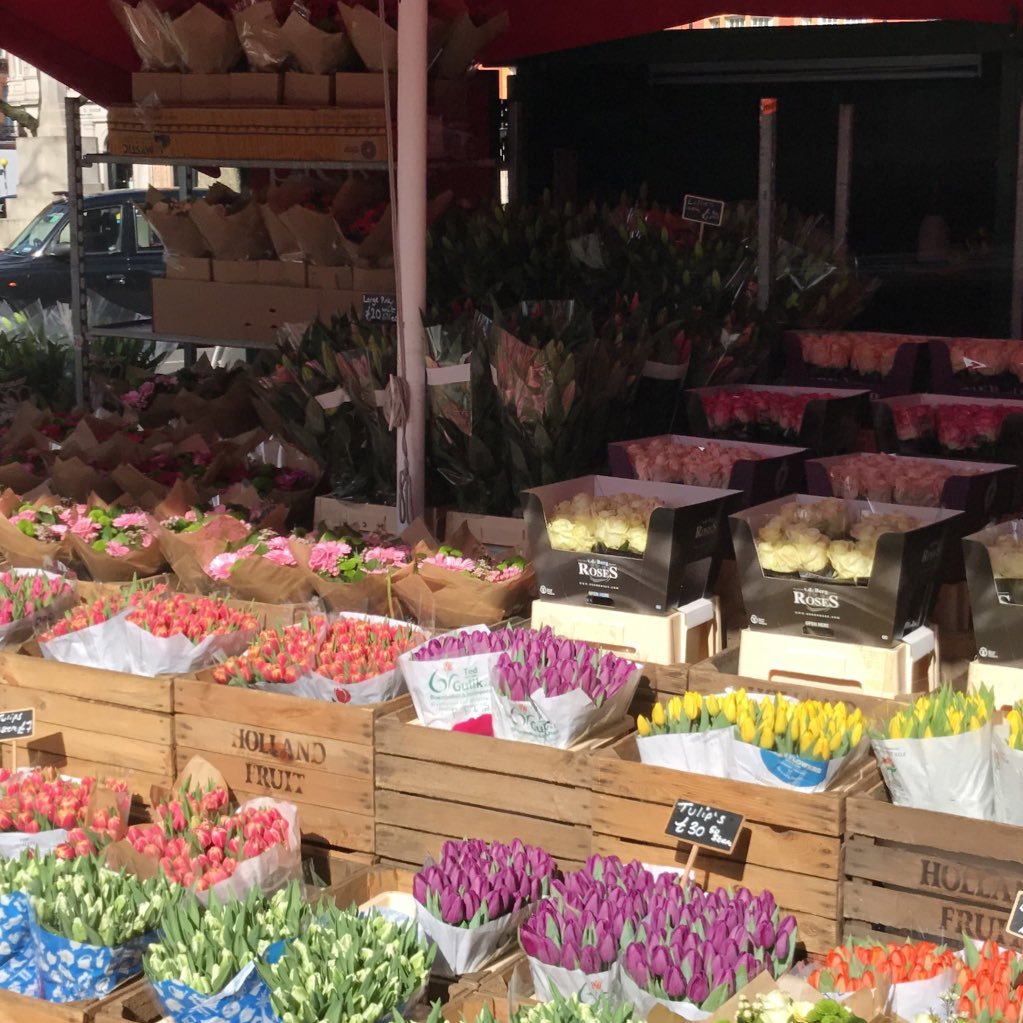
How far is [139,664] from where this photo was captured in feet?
10.5

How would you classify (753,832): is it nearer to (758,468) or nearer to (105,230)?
(758,468)

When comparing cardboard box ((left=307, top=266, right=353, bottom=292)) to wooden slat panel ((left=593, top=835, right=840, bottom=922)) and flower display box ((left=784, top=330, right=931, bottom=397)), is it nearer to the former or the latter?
flower display box ((left=784, top=330, right=931, bottom=397))

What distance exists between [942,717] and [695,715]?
16.1 inches

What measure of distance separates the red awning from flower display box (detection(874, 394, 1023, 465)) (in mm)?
2166

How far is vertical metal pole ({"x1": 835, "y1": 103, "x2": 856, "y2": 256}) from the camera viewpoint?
19.7 feet

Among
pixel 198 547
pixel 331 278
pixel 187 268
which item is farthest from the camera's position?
pixel 187 268

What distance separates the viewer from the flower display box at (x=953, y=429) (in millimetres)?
3578

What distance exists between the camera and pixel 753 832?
97.9 inches

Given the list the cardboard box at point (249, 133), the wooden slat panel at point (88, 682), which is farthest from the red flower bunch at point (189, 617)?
the cardboard box at point (249, 133)

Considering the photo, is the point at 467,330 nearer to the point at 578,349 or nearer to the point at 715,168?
the point at 578,349

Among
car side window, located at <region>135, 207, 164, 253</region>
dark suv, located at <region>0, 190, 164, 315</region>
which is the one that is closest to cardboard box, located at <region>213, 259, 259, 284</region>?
dark suv, located at <region>0, 190, 164, 315</region>

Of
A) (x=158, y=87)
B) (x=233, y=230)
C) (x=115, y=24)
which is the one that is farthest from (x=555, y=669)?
(x=115, y=24)

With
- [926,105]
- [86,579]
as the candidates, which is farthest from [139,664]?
[926,105]

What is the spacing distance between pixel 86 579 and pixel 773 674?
1858 millimetres
